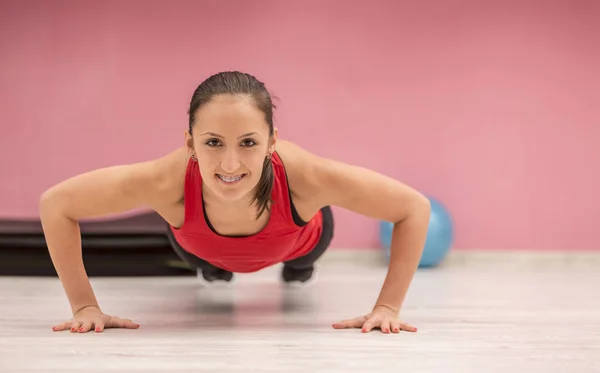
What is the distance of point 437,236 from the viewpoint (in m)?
4.00

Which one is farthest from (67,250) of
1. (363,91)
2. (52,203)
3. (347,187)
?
(363,91)

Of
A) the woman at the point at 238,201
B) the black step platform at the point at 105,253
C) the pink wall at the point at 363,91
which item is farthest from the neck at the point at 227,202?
the pink wall at the point at 363,91

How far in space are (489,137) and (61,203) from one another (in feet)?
9.98

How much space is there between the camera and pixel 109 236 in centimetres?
358

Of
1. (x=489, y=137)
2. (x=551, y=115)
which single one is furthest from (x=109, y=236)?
(x=551, y=115)

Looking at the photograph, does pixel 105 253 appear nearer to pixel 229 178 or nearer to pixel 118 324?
pixel 118 324

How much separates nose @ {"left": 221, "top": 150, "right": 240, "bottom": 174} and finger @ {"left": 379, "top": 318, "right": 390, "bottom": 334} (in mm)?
635

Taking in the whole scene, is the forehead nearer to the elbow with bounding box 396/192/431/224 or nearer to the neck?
the neck

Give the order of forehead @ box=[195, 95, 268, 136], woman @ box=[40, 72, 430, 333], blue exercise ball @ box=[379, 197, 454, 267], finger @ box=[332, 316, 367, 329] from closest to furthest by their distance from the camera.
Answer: forehead @ box=[195, 95, 268, 136] → woman @ box=[40, 72, 430, 333] → finger @ box=[332, 316, 367, 329] → blue exercise ball @ box=[379, 197, 454, 267]

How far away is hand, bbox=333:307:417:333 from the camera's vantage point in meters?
1.98

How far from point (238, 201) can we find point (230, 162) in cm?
33

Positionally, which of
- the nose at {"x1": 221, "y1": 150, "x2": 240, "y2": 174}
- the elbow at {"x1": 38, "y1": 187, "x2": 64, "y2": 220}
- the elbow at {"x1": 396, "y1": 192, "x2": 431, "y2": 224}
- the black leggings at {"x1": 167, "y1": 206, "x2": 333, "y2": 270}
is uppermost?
the nose at {"x1": 221, "y1": 150, "x2": 240, "y2": 174}

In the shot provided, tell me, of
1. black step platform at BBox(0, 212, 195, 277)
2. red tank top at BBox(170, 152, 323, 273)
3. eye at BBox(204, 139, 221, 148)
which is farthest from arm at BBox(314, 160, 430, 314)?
black step platform at BBox(0, 212, 195, 277)

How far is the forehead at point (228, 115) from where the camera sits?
1725 millimetres
